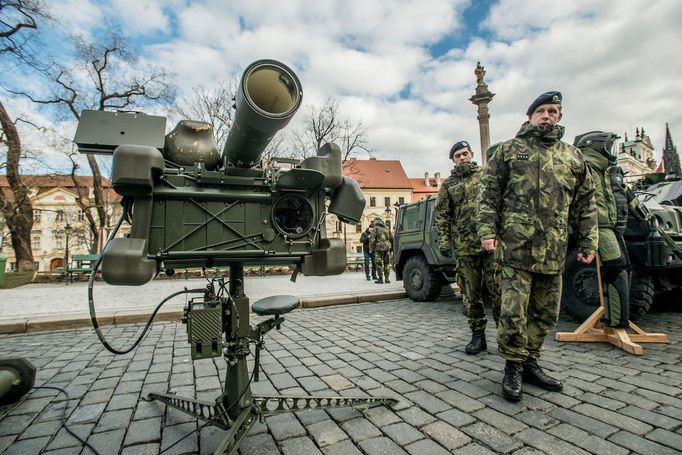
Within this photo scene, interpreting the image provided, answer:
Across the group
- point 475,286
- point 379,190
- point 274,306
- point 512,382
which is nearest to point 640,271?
point 475,286

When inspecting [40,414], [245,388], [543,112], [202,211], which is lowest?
[40,414]

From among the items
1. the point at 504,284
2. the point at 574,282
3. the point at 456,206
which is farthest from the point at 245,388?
the point at 574,282

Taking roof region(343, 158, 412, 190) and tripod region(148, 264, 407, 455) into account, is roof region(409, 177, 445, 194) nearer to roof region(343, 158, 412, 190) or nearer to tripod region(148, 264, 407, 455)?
roof region(343, 158, 412, 190)

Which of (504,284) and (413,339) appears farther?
(413,339)

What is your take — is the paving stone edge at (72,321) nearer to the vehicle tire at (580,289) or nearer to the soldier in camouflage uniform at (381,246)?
the vehicle tire at (580,289)

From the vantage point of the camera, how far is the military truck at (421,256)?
7.12m

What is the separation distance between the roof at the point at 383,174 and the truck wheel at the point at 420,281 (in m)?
50.2

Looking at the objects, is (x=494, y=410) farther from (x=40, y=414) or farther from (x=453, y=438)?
(x=40, y=414)

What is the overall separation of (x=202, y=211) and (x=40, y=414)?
1.99 meters

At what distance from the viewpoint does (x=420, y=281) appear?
299 inches

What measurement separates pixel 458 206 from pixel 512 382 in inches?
81.8

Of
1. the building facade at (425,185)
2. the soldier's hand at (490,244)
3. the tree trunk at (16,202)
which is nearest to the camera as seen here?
the soldier's hand at (490,244)

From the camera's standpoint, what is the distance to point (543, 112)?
298cm

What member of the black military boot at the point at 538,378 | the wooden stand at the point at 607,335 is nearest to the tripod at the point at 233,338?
the black military boot at the point at 538,378
